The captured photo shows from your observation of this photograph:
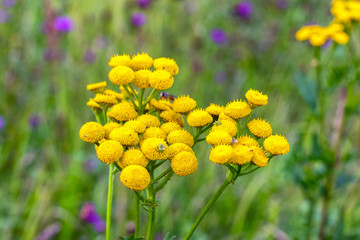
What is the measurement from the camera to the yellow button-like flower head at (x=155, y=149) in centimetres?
98

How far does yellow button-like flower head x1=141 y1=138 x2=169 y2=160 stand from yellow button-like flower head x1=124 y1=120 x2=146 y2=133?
2.5 inches

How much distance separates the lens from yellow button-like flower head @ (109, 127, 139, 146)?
1.01m

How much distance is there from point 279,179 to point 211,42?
195 cm

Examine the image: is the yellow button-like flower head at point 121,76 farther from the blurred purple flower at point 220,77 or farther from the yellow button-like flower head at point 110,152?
the blurred purple flower at point 220,77

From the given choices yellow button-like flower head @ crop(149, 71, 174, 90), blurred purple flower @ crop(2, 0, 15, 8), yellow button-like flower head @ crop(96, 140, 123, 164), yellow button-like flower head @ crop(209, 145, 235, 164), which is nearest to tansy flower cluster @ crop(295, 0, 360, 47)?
yellow button-like flower head @ crop(149, 71, 174, 90)

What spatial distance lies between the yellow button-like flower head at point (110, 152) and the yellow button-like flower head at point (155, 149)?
54mm

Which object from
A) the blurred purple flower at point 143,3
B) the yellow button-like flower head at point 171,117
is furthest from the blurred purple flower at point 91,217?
the blurred purple flower at point 143,3

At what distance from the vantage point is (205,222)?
2.67 metres

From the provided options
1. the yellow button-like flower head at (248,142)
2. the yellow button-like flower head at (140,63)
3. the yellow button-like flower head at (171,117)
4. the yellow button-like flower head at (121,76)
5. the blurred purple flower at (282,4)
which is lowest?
the yellow button-like flower head at (248,142)

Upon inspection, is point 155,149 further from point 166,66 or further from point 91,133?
point 166,66

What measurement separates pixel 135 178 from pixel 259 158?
279 millimetres

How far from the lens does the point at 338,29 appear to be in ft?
6.87

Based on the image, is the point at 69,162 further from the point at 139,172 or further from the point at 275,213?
the point at 139,172

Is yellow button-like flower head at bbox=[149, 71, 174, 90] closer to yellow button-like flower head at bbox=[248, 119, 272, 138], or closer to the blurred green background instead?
yellow button-like flower head at bbox=[248, 119, 272, 138]
